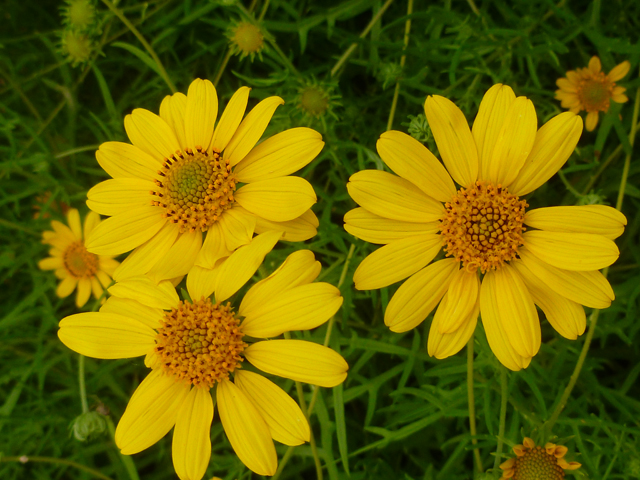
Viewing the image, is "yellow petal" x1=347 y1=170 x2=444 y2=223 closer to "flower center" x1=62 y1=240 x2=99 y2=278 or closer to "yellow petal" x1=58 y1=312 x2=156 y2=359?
"yellow petal" x1=58 y1=312 x2=156 y2=359

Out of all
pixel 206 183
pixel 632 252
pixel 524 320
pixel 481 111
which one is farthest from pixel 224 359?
pixel 632 252

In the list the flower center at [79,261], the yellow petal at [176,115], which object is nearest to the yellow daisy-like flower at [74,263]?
the flower center at [79,261]

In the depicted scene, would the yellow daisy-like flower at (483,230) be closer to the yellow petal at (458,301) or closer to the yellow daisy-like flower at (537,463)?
the yellow petal at (458,301)

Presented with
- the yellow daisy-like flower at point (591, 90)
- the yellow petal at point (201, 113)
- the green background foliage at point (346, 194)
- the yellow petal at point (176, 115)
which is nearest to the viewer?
the yellow petal at point (201, 113)

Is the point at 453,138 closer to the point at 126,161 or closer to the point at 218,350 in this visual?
the point at 218,350

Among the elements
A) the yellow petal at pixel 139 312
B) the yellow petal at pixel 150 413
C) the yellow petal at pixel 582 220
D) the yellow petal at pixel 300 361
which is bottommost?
the yellow petal at pixel 150 413

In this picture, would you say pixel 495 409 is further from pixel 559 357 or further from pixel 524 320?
Answer: pixel 524 320

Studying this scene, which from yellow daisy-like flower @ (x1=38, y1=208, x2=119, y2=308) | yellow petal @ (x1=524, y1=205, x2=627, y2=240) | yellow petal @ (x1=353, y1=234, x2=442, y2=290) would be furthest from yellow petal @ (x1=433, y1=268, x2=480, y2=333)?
yellow daisy-like flower @ (x1=38, y1=208, x2=119, y2=308)
